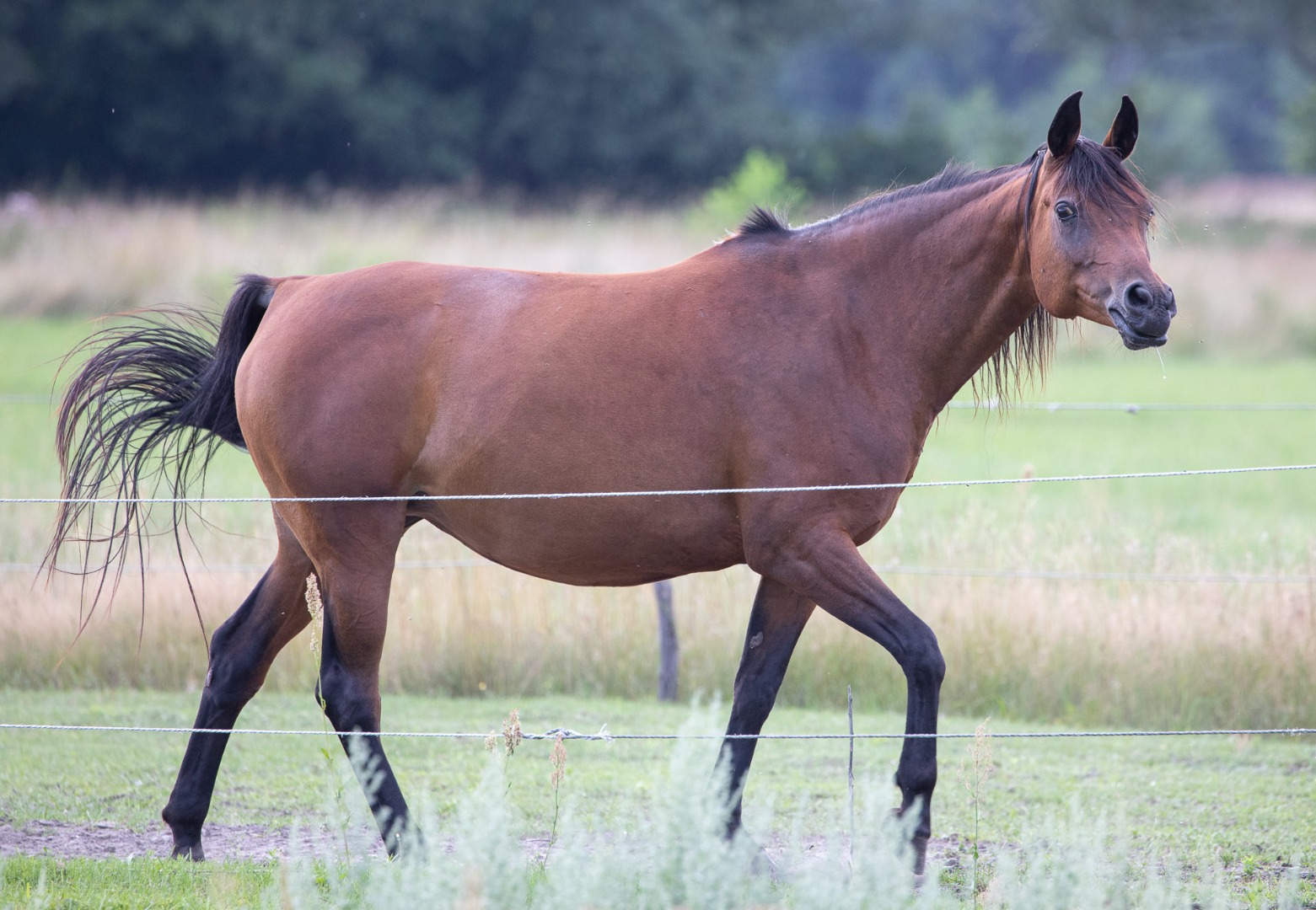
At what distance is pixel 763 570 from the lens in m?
4.58

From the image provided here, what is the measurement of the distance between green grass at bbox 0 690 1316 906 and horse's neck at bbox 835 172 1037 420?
1.40 m

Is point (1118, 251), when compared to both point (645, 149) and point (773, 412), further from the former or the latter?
point (645, 149)

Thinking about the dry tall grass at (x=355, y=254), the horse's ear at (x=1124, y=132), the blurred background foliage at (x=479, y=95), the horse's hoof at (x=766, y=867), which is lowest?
the horse's hoof at (x=766, y=867)

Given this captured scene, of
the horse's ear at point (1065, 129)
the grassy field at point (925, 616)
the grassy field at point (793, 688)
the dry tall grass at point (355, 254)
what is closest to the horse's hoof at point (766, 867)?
the grassy field at point (793, 688)

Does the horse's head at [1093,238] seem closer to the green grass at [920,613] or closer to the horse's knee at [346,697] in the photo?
the horse's knee at [346,697]

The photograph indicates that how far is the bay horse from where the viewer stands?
14.6 feet

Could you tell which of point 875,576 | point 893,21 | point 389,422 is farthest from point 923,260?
point 893,21

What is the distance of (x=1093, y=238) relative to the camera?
428cm

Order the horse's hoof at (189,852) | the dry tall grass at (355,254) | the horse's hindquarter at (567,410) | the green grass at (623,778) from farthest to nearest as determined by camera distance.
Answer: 1. the dry tall grass at (355,254)
2. the green grass at (623,778)
3. the horse's hoof at (189,852)
4. the horse's hindquarter at (567,410)

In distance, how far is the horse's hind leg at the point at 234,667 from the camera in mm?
4941

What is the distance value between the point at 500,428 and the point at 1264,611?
4.87 meters

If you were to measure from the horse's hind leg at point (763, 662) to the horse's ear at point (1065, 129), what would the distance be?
1.73 meters

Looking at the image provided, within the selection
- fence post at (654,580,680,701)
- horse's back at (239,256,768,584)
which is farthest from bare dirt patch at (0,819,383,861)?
fence post at (654,580,680,701)

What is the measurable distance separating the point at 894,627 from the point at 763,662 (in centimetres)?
61
